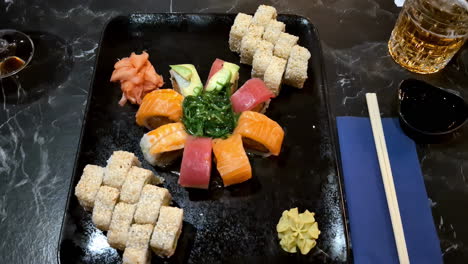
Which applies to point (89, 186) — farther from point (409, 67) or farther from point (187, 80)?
point (409, 67)

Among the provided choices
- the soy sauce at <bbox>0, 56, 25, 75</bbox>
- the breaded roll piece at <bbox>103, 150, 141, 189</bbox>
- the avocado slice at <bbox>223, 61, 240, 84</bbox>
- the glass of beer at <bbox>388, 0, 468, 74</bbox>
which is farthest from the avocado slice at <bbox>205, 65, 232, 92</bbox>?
the soy sauce at <bbox>0, 56, 25, 75</bbox>

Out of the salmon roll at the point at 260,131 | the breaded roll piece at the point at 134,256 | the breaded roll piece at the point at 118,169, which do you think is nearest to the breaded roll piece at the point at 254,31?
the salmon roll at the point at 260,131

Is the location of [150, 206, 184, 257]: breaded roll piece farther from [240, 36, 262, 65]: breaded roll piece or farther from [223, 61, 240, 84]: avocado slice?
[240, 36, 262, 65]: breaded roll piece

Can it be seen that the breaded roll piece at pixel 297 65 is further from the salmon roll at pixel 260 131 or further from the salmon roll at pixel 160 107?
the salmon roll at pixel 160 107

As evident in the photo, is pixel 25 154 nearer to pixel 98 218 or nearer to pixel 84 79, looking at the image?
pixel 84 79

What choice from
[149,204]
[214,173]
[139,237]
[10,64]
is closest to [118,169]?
[149,204]

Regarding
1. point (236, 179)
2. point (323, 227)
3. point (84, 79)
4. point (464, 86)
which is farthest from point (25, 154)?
point (464, 86)
